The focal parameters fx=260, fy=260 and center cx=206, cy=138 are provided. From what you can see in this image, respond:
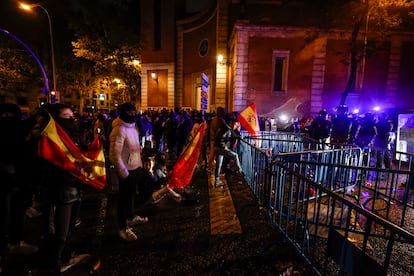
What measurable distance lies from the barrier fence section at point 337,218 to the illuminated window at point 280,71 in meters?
10.0

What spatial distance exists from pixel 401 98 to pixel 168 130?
1761cm

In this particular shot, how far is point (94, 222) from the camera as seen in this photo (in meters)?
4.50

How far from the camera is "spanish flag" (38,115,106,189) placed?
2734mm

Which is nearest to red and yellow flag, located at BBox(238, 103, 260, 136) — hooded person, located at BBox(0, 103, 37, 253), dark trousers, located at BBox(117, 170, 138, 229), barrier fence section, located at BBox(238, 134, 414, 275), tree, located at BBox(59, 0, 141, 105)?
barrier fence section, located at BBox(238, 134, 414, 275)

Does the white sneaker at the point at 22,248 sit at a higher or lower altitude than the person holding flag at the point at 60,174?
lower

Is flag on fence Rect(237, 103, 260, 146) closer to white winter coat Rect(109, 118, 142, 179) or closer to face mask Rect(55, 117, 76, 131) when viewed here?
white winter coat Rect(109, 118, 142, 179)

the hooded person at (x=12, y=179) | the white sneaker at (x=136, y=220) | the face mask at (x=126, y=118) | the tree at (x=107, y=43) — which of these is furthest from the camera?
the tree at (x=107, y=43)

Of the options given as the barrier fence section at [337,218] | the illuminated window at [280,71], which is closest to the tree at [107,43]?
the illuminated window at [280,71]

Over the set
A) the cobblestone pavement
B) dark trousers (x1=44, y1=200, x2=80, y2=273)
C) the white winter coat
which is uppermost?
the white winter coat

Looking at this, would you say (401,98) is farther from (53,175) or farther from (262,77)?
(53,175)

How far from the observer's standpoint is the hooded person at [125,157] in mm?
3543

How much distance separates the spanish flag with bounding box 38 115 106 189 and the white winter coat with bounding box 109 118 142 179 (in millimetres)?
298

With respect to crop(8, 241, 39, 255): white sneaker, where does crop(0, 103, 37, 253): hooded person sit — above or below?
above

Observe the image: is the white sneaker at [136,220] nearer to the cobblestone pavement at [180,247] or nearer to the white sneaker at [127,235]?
the cobblestone pavement at [180,247]
